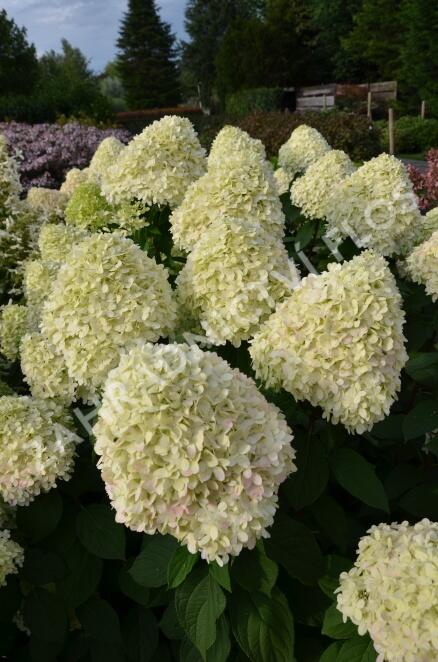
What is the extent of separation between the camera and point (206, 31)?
179ft

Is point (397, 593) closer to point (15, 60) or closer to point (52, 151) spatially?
point (52, 151)

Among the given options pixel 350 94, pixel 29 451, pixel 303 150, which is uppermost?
pixel 303 150

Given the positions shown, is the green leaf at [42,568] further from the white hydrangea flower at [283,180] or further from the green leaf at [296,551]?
the white hydrangea flower at [283,180]

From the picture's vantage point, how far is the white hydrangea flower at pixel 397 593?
1.23m

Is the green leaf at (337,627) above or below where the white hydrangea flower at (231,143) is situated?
below

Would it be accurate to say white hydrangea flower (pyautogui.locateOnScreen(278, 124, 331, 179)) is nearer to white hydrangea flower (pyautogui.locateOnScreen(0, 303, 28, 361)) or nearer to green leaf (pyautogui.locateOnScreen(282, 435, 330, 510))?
white hydrangea flower (pyautogui.locateOnScreen(0, 303, 28, 361))

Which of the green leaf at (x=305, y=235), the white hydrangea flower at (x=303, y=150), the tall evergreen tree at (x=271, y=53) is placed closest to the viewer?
the green leaf at (x=305, y=235)

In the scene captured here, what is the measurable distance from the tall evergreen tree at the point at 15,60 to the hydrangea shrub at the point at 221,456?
3630cm

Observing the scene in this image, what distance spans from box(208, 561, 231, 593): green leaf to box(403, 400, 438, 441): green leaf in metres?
0.70

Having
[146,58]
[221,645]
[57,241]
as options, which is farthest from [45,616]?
[146,58]

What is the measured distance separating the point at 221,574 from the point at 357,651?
35cm

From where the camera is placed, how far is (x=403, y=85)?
1293 inches

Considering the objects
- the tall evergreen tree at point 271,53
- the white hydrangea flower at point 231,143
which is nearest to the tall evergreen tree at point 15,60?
the tall evergreen tree at point 271,53

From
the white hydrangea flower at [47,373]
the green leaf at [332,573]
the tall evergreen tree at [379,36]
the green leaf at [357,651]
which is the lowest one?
the green leaf at [357,651]
